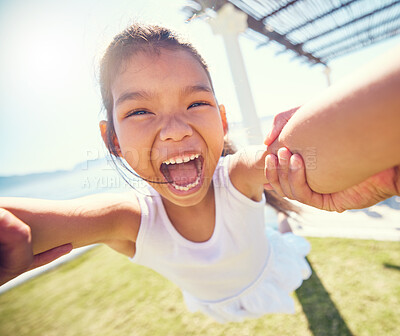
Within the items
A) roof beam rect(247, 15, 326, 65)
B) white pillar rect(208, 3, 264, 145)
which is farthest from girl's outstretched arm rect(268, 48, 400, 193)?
roof beam rect(247, 15, 326, 65)

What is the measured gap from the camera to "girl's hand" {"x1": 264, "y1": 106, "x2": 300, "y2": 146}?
703mm

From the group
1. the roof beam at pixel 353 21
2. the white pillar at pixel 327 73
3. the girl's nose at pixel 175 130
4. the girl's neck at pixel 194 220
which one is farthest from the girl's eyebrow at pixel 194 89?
the white pillar at pixel 327 73

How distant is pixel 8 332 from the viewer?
2.37 metres

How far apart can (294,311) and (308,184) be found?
1473mm

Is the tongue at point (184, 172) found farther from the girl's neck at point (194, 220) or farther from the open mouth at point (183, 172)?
the girl's neck at point (194, 220)

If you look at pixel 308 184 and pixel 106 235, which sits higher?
pixel 308 184

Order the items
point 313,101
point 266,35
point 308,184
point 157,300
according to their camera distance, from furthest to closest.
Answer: point 266,35, point 157,300, point 308,184, point 313,101

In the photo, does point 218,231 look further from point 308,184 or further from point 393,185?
point 393,185

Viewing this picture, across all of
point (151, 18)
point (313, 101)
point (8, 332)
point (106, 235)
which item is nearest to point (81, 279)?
point (8, 332)

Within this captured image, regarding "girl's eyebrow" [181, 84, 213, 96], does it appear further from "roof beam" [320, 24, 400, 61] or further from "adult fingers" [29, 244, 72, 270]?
"roof beam" [320, 24, 400, 61]

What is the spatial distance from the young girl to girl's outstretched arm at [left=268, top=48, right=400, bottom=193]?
0.35m

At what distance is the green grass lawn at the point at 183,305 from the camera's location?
4.95ft

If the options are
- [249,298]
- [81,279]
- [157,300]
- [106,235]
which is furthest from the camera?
[81,279]

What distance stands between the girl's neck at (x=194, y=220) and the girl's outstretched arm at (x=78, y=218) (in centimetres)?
23
